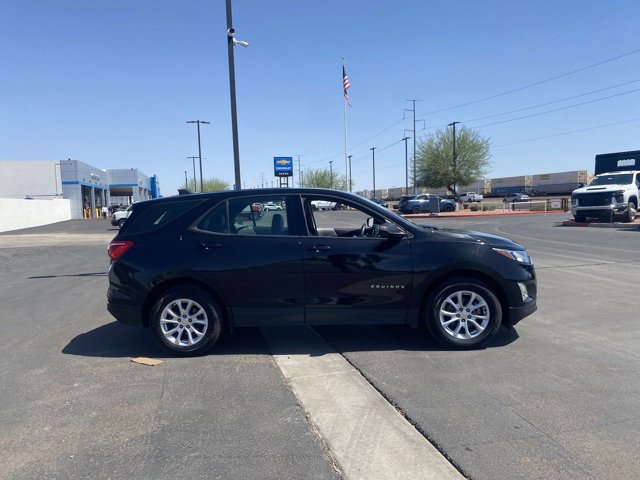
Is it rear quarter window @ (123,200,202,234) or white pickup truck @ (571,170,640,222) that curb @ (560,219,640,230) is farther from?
rear quarter window @ (123,200,202,234)

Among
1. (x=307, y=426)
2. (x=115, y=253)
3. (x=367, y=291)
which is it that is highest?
(x=115, y=253)

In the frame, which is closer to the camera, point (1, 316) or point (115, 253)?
point (115, 253)

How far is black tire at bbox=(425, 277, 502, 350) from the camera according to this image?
5.41 metres

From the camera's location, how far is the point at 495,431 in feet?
12.0

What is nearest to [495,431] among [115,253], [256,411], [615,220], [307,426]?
[307,426]

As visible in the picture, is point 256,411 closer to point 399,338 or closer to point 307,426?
point 307,426

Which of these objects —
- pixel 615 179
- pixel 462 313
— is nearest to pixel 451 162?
pixel 615 179

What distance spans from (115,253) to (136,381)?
150cm

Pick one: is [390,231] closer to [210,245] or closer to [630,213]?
[210,245]

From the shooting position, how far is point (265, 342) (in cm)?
596

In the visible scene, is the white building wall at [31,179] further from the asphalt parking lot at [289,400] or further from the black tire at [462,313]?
the black tire at [462,313]

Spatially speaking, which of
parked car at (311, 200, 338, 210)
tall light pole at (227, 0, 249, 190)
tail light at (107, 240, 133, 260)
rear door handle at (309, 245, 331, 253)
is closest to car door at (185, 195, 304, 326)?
rear door handle at (309, 245, 331, 253)

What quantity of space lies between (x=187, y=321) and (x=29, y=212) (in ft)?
136

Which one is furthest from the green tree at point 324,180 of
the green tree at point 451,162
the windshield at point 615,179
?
the windshield at point 615,179
